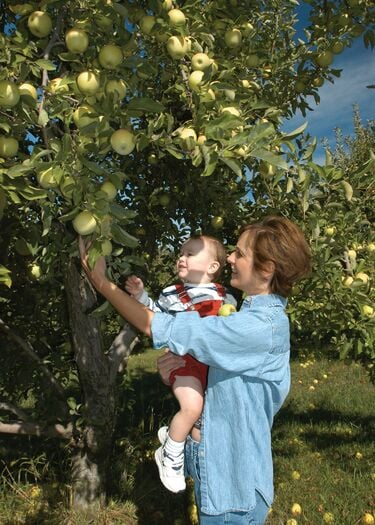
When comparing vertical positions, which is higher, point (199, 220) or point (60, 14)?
point (60, 14)

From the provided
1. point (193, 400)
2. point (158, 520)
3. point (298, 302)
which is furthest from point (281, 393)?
point (158, 520)

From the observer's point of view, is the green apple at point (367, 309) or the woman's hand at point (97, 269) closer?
the woman's hand at point (97, 269)

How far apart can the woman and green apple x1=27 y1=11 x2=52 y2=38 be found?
0.82m

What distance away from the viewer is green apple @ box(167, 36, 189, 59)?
1.85 m

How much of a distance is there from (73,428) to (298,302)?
1.81 meters

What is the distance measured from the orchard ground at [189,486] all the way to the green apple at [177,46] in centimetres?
216

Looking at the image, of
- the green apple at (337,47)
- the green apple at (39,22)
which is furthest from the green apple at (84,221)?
the green apple at (337,47)

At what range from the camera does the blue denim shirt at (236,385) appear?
67.1 inches

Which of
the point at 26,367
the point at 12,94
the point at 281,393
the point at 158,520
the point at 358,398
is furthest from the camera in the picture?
the point at 358,398

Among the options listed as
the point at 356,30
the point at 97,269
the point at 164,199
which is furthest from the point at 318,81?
the point at 97,269

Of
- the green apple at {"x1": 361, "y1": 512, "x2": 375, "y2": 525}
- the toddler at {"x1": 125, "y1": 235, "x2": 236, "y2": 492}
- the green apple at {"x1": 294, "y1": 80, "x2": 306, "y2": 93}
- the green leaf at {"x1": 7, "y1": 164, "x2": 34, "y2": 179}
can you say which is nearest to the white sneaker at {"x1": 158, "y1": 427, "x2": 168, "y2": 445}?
the toddler at {"x1": 125, "y1": 235, "x2": 236, "y2": 492}

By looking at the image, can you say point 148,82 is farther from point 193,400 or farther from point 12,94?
point 193,400

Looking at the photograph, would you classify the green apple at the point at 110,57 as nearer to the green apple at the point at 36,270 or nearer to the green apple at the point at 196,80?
the green apple at the point at 196,80

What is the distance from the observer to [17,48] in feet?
4.86
